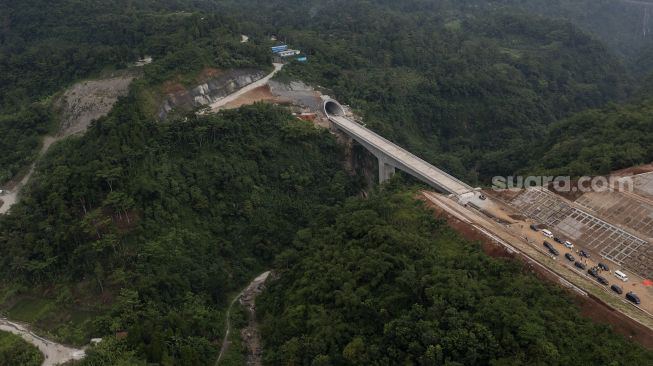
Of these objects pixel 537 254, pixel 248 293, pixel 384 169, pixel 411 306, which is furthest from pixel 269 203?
pixel 537 254

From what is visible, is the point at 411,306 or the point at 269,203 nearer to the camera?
the point at 411,306

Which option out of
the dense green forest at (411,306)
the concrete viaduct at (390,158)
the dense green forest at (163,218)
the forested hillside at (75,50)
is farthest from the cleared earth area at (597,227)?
the forested hillside at (75,50)

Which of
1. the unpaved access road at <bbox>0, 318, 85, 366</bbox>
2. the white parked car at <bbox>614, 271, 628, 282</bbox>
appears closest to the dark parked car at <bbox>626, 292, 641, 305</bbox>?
the white parked car at <bbox>614, 271, 628, 282</bbox>

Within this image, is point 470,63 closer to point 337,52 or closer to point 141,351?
point 337,52

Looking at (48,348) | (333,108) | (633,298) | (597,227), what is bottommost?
(333,108)

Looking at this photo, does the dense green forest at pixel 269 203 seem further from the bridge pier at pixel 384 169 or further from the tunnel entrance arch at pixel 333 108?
the bridge pier at pixel 384 169

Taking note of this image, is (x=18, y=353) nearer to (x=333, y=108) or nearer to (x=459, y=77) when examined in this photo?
(x=333, y=108)
